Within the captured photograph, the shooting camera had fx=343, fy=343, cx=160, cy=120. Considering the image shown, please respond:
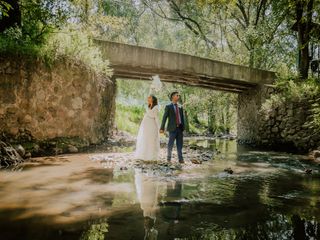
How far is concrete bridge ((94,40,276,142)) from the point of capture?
1459 cm

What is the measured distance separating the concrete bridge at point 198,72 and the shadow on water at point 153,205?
7612 millimetres

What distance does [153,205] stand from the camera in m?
4.89

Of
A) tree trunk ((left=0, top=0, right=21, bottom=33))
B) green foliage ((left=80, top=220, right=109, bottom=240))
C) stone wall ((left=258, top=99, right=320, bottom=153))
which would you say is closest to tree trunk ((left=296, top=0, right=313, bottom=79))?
stone wall ((left=258, top=99, right=320, bottom=153))

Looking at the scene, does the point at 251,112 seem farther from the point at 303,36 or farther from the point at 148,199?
the point at 148,199

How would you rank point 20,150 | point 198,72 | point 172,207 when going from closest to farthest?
point 172,207 → point 20,150 → point 198,72

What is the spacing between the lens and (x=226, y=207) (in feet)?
16.1

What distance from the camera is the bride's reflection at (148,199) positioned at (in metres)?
3.79

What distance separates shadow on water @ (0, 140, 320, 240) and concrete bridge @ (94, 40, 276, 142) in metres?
7.61

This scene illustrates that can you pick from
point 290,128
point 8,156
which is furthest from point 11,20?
point 290,128

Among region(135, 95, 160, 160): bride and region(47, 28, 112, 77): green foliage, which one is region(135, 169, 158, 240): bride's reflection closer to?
region(135, 95, 160, 160): bride

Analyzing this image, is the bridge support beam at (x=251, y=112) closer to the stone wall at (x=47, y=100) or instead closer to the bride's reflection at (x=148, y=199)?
the stone wall at (x=47, y=100)

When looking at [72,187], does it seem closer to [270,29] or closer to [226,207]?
[226,207]

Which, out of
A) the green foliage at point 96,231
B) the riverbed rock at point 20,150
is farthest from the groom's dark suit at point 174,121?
the green foliage at point 96,231

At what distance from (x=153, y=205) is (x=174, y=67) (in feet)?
38.6
